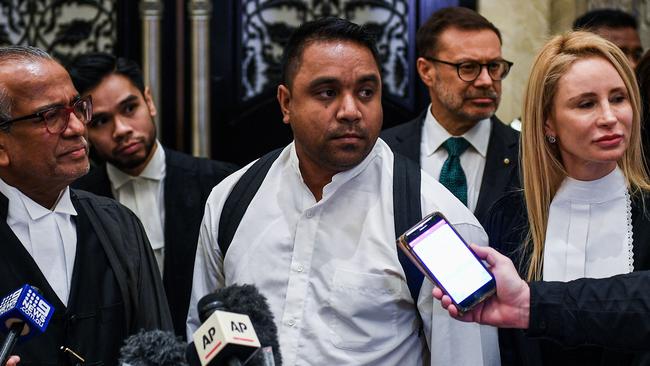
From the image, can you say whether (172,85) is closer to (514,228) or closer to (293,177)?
(293,177)

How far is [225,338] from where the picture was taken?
1.84 meters

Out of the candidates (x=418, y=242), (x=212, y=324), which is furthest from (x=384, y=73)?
(x=212, y=324)

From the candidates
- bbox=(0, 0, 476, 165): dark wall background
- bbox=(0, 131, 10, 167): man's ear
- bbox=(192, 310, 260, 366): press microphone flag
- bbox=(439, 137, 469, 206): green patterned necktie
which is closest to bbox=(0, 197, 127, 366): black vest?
bbox=(0, 131, 10, 167): man's ear

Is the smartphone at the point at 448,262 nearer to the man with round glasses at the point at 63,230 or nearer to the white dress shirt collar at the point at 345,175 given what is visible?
the white dress shirt collar at the point at 345,175

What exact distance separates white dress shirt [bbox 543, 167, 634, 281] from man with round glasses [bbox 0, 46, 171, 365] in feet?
3.72

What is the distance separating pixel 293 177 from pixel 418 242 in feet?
2.22

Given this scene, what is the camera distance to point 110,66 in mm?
4332

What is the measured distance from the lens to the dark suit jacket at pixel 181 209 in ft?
13.5

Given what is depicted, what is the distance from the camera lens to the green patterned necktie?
155 inches

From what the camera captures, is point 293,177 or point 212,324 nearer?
point 212,324

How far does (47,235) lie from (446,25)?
2.06 m

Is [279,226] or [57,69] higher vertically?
[57,69]

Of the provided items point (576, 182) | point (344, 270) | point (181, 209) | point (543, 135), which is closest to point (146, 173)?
point (181, 209)

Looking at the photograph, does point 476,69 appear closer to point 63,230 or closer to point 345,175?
point 345,175
